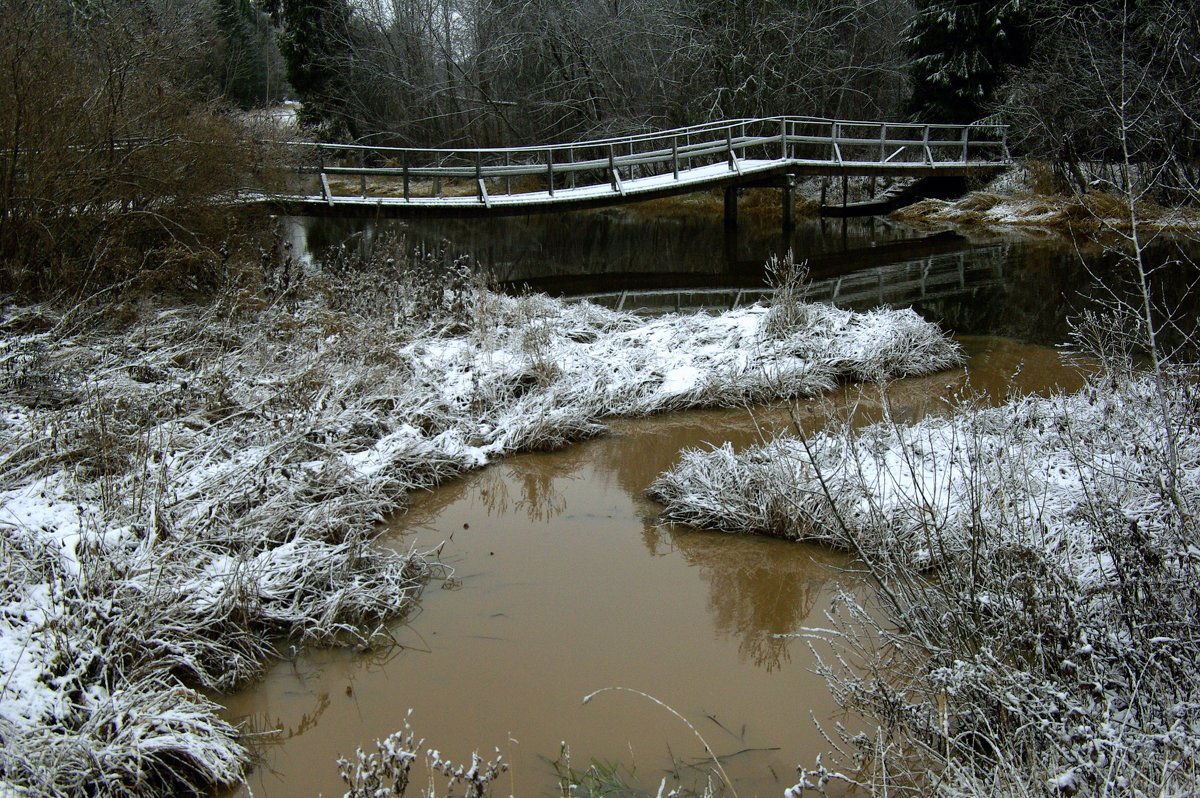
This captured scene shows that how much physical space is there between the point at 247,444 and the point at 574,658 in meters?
2.99

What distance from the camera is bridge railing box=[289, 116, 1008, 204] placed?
55.4ft

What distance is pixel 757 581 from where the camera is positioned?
5305 mm

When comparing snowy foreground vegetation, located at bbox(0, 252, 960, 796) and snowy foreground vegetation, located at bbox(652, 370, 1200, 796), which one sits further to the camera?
snowy foreground vegetation, located at bbox(0, 252, 960, 796)

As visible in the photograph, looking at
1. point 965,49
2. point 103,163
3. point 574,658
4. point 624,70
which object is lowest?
point 574,658

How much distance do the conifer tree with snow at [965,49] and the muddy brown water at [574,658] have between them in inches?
801

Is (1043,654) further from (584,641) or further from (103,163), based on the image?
(103,163)

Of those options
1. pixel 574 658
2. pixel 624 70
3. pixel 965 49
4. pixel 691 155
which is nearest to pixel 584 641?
pixel 574 658

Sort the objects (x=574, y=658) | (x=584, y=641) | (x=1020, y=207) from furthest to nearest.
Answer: (x=1020, y=207), (x=584, y=641), (x=574, y=658)

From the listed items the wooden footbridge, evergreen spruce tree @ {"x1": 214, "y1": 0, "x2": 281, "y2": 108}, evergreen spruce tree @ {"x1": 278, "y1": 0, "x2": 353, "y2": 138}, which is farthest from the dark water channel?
evergreen spruce tree @ {"x1": 214, "y1": 0, "x2": 281, "y2": 108}

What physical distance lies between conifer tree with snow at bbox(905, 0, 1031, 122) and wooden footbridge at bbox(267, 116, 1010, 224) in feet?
2.54

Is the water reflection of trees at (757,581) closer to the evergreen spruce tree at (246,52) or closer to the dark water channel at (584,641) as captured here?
the dark water channel at (584,641)

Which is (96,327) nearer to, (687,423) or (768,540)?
(687,423)

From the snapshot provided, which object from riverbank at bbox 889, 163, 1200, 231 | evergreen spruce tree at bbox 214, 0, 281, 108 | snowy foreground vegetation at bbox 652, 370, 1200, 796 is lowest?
snowy foreground vegetation at bbox 652, 370, 1200, 796

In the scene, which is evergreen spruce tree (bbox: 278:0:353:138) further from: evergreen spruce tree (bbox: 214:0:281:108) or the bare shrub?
the bare shrub
